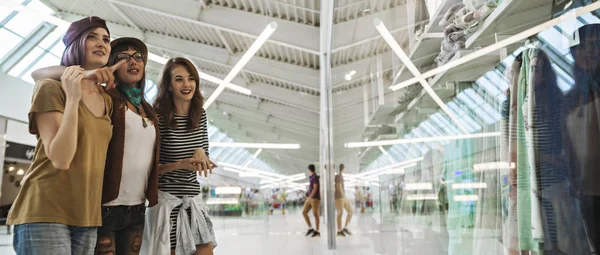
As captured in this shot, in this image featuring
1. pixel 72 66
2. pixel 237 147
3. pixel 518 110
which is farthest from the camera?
pixel 237 147

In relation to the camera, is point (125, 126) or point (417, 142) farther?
point (417, 142)

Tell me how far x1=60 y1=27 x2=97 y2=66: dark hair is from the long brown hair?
40 cm

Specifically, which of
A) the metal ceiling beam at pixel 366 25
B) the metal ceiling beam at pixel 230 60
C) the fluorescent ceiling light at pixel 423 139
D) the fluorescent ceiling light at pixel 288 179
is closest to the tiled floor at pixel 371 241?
the fluorescent ceiling light at pixel 423 139

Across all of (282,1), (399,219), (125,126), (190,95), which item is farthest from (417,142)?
(282,1)

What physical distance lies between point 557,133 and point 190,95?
1073 mm

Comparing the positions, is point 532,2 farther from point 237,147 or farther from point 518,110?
point 237,147

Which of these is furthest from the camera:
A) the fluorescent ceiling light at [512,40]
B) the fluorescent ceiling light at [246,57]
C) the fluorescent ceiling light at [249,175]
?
the fluorescent ceiling light at [249,175]

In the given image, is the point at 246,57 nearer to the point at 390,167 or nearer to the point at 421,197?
the point at 390,167

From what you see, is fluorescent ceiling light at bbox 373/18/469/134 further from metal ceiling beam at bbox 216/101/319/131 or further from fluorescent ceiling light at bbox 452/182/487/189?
metal ceiling beam at bbox 216/101/319/131

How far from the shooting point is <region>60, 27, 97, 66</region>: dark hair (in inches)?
37.6

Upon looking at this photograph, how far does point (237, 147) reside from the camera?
766 cm

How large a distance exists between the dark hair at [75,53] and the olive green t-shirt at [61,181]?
0.33 ft

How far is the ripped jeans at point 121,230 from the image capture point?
1.03 metres

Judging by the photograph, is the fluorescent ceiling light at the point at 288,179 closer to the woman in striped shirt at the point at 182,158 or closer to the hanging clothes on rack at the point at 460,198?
the woman in striped shirt at the point at 182,158
